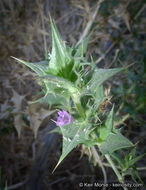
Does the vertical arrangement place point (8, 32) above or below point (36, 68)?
above

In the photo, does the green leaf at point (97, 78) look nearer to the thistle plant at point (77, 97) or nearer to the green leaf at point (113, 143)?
the thistle plant at point (77, 97)

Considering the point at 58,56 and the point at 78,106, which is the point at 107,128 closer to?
the point at 78,106

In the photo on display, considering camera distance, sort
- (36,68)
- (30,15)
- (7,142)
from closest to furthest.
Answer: (36,68)
(7,142)
(30,15)

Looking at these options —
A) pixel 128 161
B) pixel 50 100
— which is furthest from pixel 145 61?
pixel 50 100

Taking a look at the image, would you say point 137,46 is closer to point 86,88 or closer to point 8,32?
point 8,32

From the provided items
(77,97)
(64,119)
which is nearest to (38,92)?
(64,119)

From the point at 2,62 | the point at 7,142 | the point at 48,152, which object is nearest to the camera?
the point at 48,152

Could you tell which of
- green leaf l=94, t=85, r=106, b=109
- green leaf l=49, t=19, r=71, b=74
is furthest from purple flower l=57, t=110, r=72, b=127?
green leaf l=49, t=19, r=71, b=74
